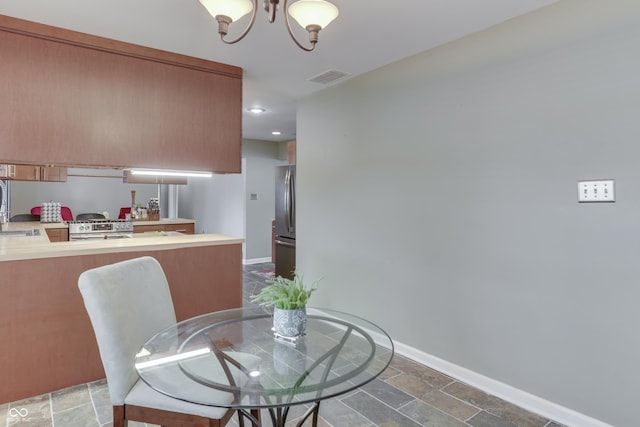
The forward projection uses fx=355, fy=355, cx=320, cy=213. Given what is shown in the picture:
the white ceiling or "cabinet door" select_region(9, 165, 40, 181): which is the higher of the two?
the white ceiling

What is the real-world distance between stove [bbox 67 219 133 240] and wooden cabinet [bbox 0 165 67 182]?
67cm

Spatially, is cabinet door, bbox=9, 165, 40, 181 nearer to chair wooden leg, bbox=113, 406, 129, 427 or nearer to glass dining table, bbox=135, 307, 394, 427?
glass dining table, bbox=135, 307, 394, 427

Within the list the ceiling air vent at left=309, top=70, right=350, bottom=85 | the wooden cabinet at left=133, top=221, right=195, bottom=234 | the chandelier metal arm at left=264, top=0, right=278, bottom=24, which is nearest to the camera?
the chandelier metal arm at left=264, top=0, right=278, bottom=24

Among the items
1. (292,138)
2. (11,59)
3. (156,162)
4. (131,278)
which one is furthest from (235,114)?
(292,138)

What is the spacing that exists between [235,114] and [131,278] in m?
1.94

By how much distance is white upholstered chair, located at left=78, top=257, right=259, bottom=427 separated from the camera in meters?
1.35

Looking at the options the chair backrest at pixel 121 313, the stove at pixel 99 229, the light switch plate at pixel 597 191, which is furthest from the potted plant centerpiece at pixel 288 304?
the stove at pixel 99 229

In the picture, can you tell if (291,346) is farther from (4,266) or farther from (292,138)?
(292,138)

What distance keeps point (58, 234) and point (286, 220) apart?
9.61ft

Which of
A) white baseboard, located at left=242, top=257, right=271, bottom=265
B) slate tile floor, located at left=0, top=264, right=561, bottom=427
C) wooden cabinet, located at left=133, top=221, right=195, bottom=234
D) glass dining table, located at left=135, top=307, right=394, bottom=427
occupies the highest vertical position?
wooden cabinet, located at left=133, top=221, right=195, bottom=234

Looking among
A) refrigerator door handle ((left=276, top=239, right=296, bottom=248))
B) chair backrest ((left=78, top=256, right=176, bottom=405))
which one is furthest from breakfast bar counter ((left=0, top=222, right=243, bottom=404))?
refrigerator door handle ((left=276, top=239, right=296, bottom=248))

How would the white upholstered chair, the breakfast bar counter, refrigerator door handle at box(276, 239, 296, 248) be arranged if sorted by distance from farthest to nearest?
1. refrigerator door handle at box(276, 239, 296, 248)
2. the breakfast bar counter
3. the white upholstered chair

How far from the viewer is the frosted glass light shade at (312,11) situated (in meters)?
1.47

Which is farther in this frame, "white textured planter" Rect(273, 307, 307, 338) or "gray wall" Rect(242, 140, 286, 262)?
"gray wall" Rect(242, 140, 286, 262)
